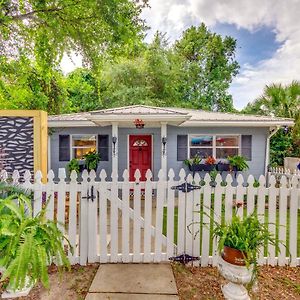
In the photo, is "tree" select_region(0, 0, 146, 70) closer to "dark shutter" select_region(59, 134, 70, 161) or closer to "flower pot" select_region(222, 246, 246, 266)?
"dark shutter" select_region(59, 134, 70, 161)

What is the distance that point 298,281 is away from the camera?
310 cm

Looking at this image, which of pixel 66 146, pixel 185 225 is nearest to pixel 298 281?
pixel 185 225

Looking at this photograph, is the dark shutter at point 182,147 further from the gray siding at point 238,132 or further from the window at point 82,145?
the window at point 82,145

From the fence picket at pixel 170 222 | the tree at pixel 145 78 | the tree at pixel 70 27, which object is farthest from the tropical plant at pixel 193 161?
the tree at pixel 145 78

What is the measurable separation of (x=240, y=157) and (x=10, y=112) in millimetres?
7865

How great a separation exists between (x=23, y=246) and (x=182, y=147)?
777 cm

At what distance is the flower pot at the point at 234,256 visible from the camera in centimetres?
256

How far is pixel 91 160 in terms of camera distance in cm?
938

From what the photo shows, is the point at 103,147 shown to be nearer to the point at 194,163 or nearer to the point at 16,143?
the point at 194,163

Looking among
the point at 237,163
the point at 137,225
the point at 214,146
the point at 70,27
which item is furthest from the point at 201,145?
the point at 137,225

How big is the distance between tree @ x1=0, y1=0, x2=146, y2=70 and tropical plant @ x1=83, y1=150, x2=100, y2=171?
415cm

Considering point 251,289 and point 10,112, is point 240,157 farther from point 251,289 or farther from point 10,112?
point 10,112

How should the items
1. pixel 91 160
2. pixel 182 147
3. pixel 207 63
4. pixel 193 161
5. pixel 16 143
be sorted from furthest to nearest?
pixel 207 63 < pixel 182 147 < pixel 91 160 < pixel 193 161 < pixel 16 143

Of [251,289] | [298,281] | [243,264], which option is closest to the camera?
[243,264]
